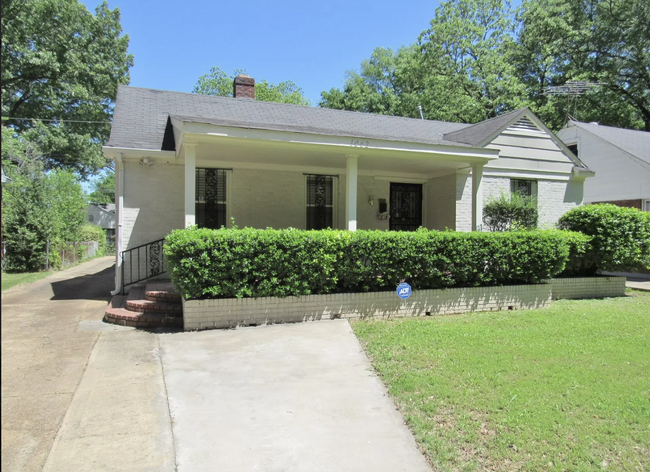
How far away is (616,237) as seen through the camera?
29.8ft

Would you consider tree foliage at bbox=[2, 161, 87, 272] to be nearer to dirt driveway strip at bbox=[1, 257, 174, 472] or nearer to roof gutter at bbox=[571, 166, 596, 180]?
dirt driveway strip at bbox=[1, 257, 174, 472]

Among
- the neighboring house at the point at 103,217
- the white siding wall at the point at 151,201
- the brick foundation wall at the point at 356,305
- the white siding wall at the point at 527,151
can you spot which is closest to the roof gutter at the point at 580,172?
the white siding wall at the point at 527,151

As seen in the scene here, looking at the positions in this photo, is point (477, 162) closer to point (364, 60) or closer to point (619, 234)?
point (619, 234)

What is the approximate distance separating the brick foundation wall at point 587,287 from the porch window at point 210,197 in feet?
25.4

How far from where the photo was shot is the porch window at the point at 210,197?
935 centimetres

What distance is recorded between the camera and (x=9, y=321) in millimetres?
7125

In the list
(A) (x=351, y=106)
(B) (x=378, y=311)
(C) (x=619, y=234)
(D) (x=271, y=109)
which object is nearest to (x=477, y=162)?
(C) (x=619, y=234)

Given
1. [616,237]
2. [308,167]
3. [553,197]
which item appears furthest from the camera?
[553,197]

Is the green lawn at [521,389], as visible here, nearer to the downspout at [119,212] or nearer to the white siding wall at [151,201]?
the white siding wall at [151,201]

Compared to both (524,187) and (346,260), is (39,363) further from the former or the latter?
(524,187)

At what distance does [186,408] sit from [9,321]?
210 inches

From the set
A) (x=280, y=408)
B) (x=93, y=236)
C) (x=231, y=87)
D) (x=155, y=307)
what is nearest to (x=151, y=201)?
(x=155, y=307)

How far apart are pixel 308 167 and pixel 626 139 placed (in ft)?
49.8

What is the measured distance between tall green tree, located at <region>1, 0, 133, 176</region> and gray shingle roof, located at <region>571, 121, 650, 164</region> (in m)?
25.2
